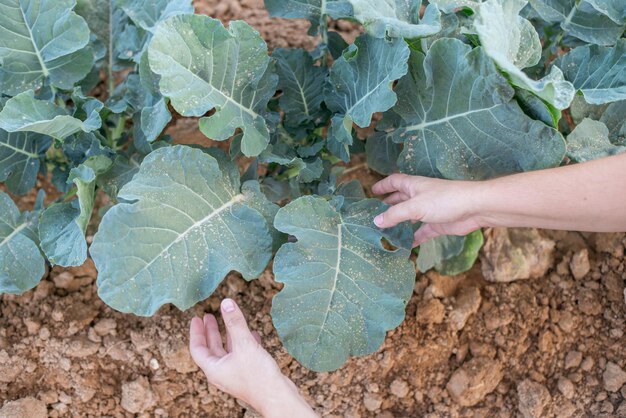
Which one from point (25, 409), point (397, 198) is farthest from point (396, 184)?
point (25, 409)

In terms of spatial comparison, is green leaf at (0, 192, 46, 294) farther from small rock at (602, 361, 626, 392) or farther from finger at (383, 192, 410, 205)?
small rock at (602, 361, 626, 392)

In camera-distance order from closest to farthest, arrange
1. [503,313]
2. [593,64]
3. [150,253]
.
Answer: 1. [150,253]
2. [593,64]
3. [503,313]

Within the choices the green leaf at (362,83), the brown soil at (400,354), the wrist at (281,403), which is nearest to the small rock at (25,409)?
the brown soil at (400,354)

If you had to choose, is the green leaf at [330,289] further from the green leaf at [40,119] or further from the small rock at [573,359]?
the small rock at [573,359]

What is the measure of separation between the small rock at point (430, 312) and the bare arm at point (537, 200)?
0.48 m

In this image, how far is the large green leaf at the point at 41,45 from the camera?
71.7 inches

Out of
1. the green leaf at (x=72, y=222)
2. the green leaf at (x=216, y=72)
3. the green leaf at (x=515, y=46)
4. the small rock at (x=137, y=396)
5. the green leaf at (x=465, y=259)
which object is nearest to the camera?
the green leaf at (x=515, y=46)

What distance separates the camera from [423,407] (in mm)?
2088

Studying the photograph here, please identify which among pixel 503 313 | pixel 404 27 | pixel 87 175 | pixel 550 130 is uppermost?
pixel 404 27

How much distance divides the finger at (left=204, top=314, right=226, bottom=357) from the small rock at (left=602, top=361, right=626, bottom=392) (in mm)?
1193

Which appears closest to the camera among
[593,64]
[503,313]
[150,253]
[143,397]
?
[150,253]

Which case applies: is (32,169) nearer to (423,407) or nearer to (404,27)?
(404,27)

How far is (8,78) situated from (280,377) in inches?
44.4

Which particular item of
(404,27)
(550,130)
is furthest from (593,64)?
(404,27)
